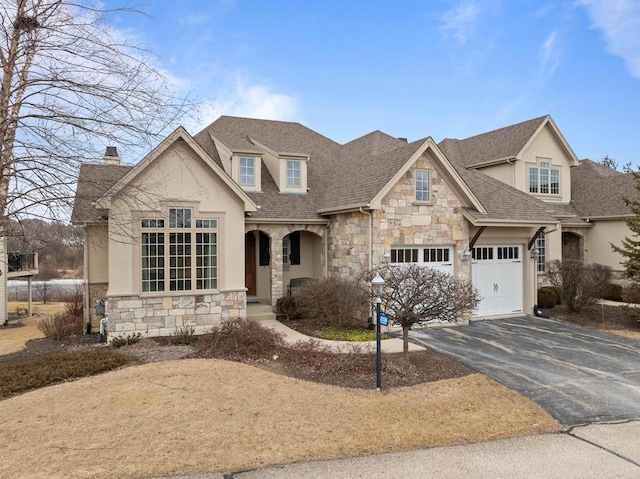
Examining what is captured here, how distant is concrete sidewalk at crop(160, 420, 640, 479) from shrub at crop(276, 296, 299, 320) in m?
9.05

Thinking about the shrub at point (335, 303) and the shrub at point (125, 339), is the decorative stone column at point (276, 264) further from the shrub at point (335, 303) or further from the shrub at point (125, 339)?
the shrub at point (125, 339)

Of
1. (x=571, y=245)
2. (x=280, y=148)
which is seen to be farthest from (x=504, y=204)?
(x=571, y=245)

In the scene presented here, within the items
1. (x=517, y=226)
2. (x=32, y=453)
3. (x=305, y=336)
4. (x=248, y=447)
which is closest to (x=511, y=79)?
(x=517, y=226)

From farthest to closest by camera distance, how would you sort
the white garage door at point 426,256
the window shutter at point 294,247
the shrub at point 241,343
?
the window shutter at point 294,247 → the white garage door at point 426,256 → the shrub at point 241,343

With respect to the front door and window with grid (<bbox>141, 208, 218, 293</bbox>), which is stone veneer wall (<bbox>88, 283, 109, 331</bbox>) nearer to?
window with grid (<bbox>141, 208, 218, 293</bbox>)

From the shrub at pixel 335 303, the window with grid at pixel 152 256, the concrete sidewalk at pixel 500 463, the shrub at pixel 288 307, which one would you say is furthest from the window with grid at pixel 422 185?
the concrete sidewalk at pixel 500 463

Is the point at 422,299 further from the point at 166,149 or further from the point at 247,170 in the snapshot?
the point at 247,170

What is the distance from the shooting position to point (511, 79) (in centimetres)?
2078

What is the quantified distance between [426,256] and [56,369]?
34.6 ft

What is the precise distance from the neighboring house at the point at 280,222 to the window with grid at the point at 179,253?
29mm

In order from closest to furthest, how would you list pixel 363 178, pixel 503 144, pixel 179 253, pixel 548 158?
pixel 179 253, pixel 363 178, pixel 548 158, pixel 503 144

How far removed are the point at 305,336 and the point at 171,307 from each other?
12.7ft

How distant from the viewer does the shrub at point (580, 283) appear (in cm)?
1517

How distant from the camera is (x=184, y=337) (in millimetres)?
11109
